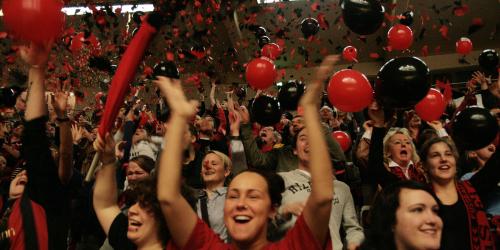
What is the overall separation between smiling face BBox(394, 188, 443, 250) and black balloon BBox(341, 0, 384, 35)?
1766mm

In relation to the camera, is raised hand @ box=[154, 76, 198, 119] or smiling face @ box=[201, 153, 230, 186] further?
smiling face @ box=[201, 153, 230, 186]

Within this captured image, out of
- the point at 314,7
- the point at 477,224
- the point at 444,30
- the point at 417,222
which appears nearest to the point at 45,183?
the point at 417,222

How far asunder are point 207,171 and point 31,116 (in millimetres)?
1436

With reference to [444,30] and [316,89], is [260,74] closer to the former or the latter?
[316,89]

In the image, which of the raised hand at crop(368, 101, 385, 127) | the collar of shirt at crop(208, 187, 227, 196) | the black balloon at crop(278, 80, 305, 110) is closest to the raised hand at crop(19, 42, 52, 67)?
the collar of shirt at crop(208, 187, 227, 196)

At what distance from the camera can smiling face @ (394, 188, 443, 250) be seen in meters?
1.89

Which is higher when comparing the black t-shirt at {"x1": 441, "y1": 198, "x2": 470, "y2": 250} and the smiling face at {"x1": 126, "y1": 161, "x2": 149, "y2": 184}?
the smiling face at {"x1": 126, "y1": 161, "x2": 149, "y2": 184}

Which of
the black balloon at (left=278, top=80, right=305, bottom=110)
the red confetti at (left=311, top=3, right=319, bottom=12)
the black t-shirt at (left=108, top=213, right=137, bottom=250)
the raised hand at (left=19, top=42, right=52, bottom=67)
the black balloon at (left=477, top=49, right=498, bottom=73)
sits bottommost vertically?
the black t-shirt at (left=108, top=213, right=137, bottom=250)

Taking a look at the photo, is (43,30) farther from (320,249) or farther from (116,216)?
(320,249)

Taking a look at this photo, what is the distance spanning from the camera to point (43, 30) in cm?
217

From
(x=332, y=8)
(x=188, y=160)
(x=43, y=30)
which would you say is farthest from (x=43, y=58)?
(x=332, y=8)

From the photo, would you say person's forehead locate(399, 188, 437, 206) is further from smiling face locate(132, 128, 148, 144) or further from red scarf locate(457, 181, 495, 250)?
smiling face locate(132, 128, 148, 144)

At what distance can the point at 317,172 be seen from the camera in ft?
5.88

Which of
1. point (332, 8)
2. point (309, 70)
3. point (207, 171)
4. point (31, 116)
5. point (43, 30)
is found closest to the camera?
point (31, 116)
